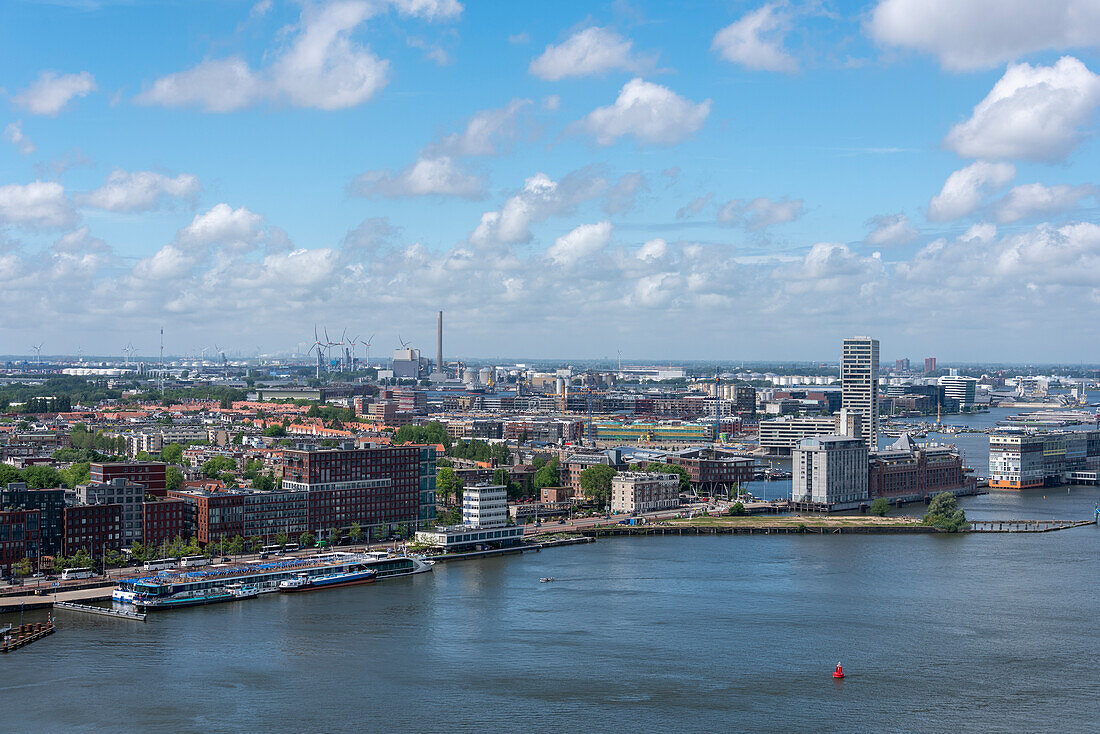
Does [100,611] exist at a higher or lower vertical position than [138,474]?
lower

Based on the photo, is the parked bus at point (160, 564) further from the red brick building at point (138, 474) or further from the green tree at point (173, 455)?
the green tree at point (173, 455)

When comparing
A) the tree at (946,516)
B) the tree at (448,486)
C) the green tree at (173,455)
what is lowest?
the tree at (946,516)

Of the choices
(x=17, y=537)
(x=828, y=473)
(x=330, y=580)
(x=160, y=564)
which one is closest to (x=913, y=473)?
(x=828, y=473)

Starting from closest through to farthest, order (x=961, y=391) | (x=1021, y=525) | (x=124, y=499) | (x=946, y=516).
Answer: (x=124, y=499) < (x=946, y=516) < (x=1021, y=525) < (x=961, y=391)

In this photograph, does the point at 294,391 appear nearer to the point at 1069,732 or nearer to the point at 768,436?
the point at 768,436

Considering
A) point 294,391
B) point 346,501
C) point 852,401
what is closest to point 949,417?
point 852,401

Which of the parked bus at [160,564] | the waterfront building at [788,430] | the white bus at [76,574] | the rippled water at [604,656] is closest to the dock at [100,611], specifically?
the rippled water at [604,656]

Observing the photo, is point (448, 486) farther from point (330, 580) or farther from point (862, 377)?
point (862, 377)

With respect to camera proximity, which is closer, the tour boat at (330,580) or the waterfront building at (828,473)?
the tour boat at (330,580)
